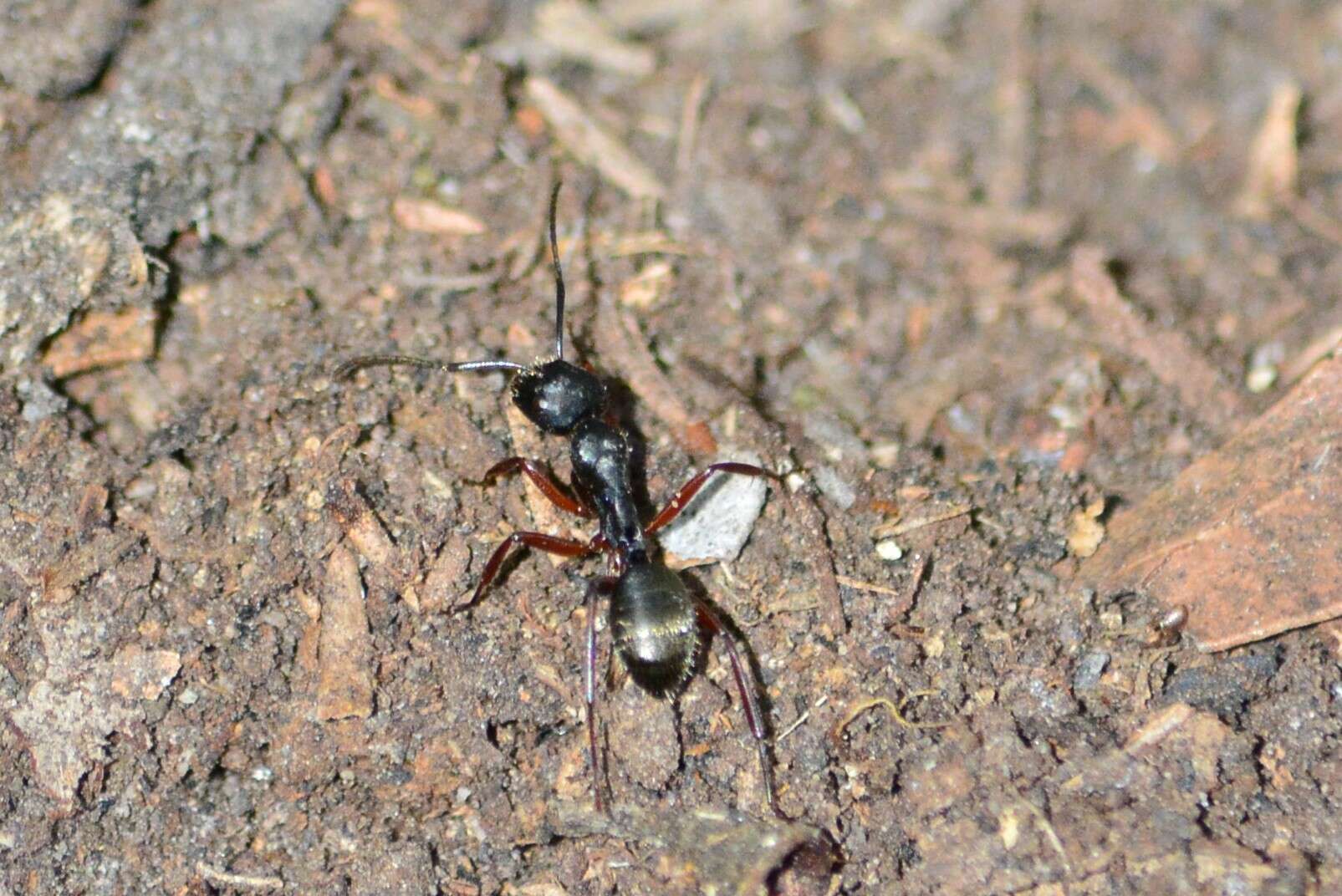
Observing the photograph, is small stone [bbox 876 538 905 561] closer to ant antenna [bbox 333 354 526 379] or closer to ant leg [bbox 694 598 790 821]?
ant leg [bbox 694 598 790 821]

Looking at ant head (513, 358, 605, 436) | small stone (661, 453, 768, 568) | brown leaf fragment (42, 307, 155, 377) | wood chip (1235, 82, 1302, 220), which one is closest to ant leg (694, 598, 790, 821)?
small stone (661, 453, 768, 568)

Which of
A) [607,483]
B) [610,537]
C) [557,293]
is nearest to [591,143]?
[557,293]

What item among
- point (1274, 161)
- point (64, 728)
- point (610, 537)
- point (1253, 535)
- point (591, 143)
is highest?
point (1274, 161)

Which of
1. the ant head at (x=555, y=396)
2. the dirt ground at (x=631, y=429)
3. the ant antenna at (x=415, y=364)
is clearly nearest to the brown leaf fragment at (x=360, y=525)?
the dirt ground at (x=631, y=429)

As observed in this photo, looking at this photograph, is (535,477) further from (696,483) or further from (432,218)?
(432,218)

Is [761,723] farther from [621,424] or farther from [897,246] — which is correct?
[897,246]

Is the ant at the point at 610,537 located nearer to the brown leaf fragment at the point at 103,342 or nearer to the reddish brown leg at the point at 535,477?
the reddish brown leg at the point at 535,477
